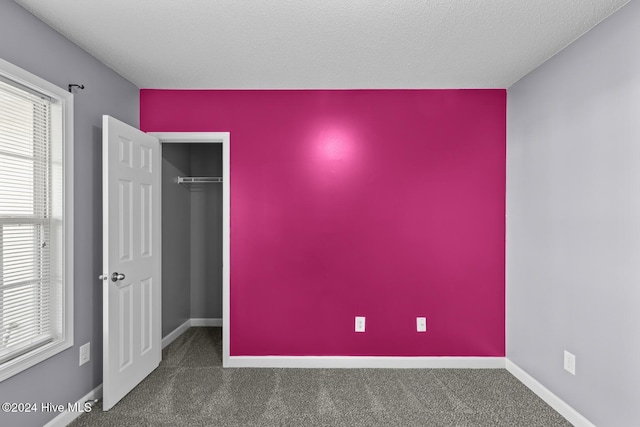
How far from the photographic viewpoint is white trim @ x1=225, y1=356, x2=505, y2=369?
337 cm

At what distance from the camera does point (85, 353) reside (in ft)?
8.62

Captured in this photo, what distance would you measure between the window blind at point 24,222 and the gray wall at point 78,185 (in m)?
0.18

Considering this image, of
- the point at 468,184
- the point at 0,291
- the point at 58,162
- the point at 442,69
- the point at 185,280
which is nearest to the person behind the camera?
Answer: the point at 0,291

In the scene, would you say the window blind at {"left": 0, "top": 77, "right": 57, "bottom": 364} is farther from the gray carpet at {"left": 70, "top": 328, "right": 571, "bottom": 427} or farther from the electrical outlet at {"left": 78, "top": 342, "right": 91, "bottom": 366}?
the gray carpet at {"left": 70, "top": 328, "right": 571, "bottom": 427}

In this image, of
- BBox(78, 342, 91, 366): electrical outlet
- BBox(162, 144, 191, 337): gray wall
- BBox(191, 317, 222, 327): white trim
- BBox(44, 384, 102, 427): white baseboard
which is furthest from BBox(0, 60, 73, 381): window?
BBox(191, 317, 222, 327): white trim

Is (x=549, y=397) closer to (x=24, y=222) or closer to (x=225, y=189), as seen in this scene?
(x=225, y=189)

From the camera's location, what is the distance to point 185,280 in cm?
454

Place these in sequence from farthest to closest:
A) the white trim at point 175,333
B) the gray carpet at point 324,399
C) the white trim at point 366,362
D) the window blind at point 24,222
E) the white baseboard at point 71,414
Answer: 1. the white trim at point 175,333
2. the white trim at point 366,362
3. the gray carpet at point 324,399
4. the white baseboard at point 71,414
5. the window blind at point 24,222

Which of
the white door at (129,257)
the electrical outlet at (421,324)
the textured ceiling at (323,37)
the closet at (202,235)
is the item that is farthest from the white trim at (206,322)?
the textured ceiling at (323,37)

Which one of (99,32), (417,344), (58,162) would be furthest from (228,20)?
(417,344)

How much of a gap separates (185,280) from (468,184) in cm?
334

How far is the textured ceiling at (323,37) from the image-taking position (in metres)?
2.08

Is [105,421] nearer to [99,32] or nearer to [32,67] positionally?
[32,67]

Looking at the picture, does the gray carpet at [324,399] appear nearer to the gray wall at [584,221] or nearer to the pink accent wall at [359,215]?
the pink accent wall at [359,215]
